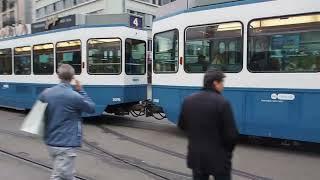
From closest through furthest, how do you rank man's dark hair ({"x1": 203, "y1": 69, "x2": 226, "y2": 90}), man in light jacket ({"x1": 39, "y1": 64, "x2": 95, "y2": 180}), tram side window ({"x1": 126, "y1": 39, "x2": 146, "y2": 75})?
man's dark hair ({"x1": 203, "y1": 69, "x2": 226, "y2": 90}), man in light jacket ({"x1": 39, "y1": 64, "x2": 95, "y2": 180}), tram side window ({"x1": 126, "y1": 39, "x2": 146, "y2": 75})

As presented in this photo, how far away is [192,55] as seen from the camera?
10922mm

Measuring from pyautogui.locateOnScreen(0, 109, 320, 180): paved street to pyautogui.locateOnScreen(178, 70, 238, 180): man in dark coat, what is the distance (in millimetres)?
3088

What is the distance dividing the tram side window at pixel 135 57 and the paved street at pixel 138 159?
2097 millimetres

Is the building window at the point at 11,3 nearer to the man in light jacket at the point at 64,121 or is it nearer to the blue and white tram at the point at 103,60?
the blue and white tram at the point at 103,60

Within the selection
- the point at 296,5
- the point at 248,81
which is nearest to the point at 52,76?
the point at 248,81

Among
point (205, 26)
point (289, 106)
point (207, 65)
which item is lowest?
point (289, 106)

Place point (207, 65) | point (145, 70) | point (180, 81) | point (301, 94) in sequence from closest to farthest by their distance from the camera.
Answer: point (301, 94), point (207, 65), point (180, 81), point (145, 70)

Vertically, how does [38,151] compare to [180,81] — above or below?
below

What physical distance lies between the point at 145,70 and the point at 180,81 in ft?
11.7

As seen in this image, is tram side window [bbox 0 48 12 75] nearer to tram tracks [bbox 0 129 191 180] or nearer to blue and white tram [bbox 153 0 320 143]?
tram tracks [bbox 0 129 191 180]

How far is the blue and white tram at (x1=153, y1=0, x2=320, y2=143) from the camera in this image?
891cm

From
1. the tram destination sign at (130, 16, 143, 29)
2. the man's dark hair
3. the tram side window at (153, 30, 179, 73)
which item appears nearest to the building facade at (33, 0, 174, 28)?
the tram destination sign at (130, 16, 143, 29)

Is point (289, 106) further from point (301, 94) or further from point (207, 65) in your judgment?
point (207, 65)

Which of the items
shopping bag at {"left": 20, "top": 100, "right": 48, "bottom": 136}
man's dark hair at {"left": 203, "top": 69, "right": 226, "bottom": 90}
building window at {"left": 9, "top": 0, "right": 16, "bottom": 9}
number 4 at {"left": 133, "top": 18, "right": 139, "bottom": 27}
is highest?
building window at {"left": 9, "top": 0, "right": 16, "bottom": 9}
